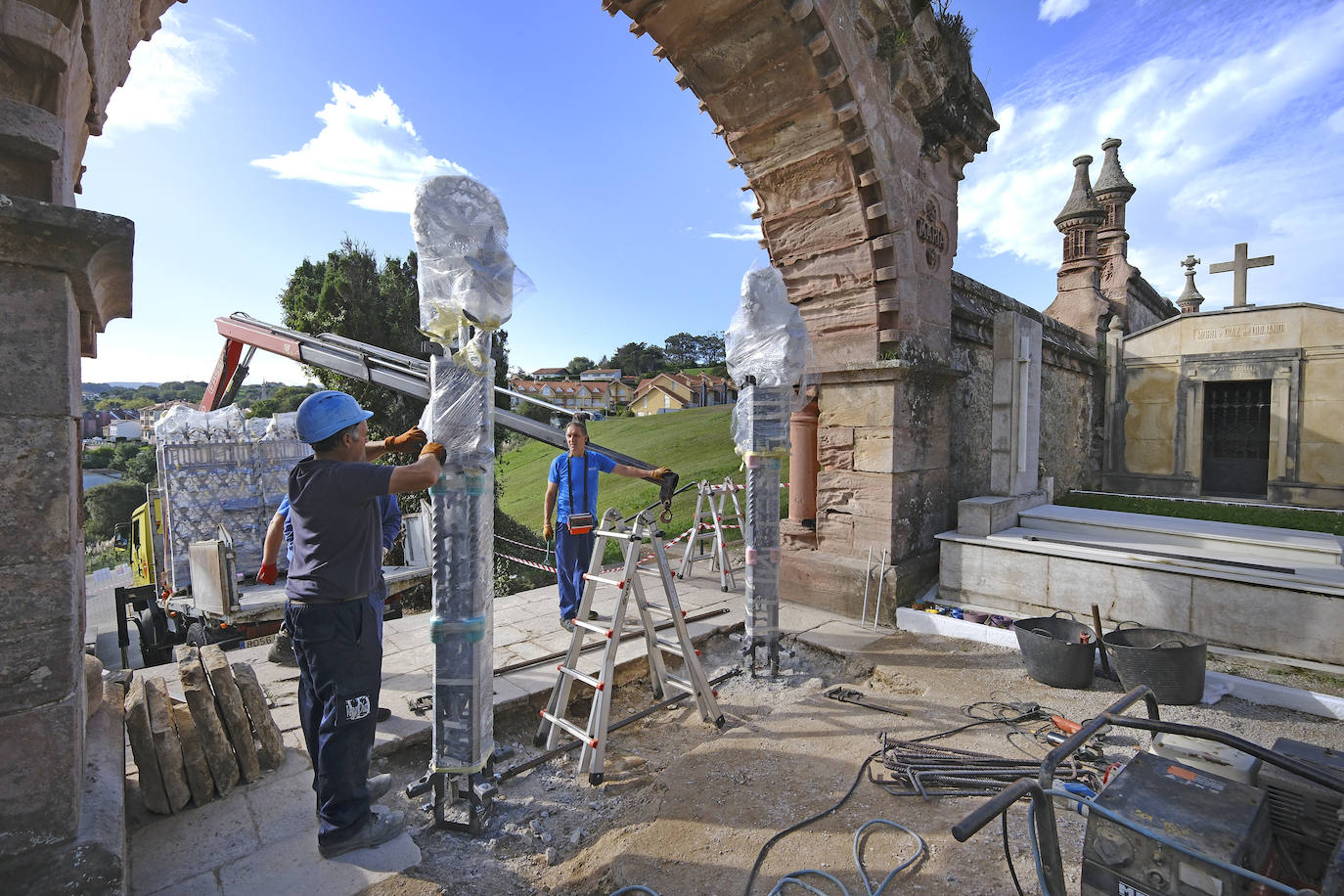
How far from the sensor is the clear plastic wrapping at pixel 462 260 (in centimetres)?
287

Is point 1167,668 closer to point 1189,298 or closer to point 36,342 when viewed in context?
point 36,342

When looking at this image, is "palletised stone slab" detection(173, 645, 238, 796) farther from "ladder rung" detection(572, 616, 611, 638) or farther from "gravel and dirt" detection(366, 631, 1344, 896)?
"ladder rung" detection(572, 616, 611, 638)

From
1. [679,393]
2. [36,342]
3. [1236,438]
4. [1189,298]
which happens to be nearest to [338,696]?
[36,342]

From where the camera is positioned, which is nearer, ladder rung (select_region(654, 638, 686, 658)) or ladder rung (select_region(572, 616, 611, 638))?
ladder rung (select_region(572, 616, 611, 638))

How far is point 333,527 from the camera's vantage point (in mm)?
2670

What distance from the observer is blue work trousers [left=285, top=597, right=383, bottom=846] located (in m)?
2.65

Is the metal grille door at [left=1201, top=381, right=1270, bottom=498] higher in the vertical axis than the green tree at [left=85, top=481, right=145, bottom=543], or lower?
higher

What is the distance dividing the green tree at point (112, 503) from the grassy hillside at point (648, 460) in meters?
20.4

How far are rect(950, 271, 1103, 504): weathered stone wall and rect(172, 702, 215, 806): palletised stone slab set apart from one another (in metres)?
6.69

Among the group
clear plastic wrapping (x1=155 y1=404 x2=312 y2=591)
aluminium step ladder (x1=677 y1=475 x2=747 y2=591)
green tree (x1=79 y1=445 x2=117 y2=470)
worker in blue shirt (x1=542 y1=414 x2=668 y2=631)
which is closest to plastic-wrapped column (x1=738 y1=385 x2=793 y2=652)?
worker in blue shirt (x1=542 y1=414 x2=668 y2=631)

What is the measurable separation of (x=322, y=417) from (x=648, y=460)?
2136 centimetres

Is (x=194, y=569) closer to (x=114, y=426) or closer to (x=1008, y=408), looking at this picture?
(x=1008, y=408)

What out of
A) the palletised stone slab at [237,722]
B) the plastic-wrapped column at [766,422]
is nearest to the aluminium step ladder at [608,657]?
the plastic-wrapped column at [766,422]

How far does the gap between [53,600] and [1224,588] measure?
687 cm
